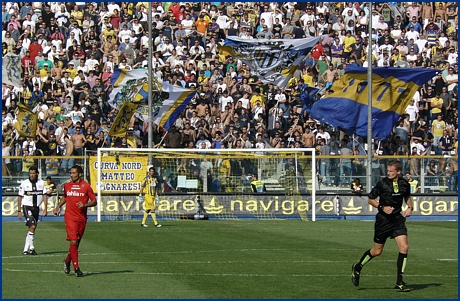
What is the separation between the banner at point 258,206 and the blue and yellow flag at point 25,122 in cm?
283

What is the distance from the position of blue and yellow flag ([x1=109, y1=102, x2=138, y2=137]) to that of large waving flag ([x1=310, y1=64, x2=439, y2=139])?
273 inches

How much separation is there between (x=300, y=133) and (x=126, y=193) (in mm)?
7084

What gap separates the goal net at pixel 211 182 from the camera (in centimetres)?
3375

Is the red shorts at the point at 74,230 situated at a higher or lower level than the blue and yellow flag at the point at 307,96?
lower

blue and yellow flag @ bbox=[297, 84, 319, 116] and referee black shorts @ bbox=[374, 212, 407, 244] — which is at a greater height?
blue and yellow flag @ bbox=[297, 84, 319, 116]

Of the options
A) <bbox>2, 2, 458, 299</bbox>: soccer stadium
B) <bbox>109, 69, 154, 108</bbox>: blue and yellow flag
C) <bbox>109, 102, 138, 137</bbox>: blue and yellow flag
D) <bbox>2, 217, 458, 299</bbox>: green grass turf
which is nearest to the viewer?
<bbox>2, 217, 458, 299</bbox>: green grass turf

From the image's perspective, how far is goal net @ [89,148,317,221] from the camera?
3375 cm

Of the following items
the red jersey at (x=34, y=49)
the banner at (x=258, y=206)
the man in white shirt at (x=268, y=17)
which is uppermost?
the man in white shirt at (x=268, y=17)

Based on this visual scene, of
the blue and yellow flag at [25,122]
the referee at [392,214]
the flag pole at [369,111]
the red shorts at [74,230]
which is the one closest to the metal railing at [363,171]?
the flag pole at [369,111]

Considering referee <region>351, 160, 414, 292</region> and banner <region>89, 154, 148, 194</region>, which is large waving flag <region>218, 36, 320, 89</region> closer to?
banner <region>89, 154, 148, 194</region>

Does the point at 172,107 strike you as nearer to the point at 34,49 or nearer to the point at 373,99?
the point at 34,49

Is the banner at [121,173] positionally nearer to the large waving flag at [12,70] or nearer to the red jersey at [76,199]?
the large waving flag at [12,70]

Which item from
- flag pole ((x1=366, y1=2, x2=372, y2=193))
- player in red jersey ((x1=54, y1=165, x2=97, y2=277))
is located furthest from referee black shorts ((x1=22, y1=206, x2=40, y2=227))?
flag pole ((x1=366, y1=2, x2=372, y2=193))

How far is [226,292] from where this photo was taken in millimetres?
14328
